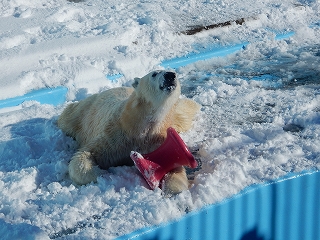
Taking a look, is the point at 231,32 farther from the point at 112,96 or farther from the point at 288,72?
the point at 112,96

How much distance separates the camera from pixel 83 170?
3172mm

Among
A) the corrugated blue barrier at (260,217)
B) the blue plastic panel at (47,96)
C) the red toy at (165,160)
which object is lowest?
the blue plastic panel at (47,96)

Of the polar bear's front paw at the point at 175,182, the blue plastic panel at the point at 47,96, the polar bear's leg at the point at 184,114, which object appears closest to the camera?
the polar bear's front paw at the point at 175,182

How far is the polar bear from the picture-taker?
10.4ft

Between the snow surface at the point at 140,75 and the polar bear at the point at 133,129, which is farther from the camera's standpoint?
the polar bear at the point at 133,129

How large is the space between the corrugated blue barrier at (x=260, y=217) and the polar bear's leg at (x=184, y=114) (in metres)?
0.94

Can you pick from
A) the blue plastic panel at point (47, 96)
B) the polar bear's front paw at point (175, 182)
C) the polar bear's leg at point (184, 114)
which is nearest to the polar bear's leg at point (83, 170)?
the polar bear's front paw at point (175, 182)

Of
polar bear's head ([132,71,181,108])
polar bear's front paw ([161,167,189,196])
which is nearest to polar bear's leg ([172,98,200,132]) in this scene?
polar bear's head ([132,71,181,108])

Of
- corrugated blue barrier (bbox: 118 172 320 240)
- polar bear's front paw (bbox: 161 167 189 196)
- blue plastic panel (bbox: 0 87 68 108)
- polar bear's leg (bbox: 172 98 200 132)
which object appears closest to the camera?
corrugated blue barrier (bbox: 118 172 320 240)

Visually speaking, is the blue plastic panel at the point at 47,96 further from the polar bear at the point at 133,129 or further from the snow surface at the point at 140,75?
the polar bear at the point at 133,129

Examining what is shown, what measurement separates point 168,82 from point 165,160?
0.52m

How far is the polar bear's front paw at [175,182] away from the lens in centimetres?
296

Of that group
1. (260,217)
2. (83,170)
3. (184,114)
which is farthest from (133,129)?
(260,217)

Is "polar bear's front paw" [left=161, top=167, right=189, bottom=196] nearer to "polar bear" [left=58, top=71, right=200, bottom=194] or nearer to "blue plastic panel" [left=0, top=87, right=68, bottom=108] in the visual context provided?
"polar bear" [left=58, top=71, right=200, bottom=194]
